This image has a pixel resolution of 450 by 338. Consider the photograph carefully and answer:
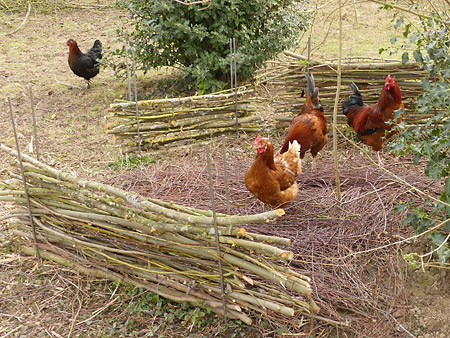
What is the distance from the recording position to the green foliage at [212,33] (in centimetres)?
601

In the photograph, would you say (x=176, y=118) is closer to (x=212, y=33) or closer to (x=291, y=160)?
(x=212, y=33)

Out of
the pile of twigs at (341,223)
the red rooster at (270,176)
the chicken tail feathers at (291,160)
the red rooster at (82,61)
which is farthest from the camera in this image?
the red rooster at (82,61)

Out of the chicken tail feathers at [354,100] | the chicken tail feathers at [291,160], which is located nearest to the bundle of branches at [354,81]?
the chicken tail feathers at [354,100]

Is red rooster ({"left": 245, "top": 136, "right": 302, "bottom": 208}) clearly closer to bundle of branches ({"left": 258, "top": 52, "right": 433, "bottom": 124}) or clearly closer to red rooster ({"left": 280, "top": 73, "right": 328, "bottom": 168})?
red rooster ({"left": 280, "top": 73, "right": 328, "bottom": 168})

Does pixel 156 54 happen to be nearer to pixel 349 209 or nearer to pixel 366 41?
pixel 349 209

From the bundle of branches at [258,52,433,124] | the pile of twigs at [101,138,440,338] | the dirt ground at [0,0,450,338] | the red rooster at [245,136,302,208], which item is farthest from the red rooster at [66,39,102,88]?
the red rooster at [245,136,302,208]

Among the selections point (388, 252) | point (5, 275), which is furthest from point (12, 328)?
point (388, 252)

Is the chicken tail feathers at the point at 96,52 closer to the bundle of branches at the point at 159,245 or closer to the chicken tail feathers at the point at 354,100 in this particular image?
the bundle of branches at the point at 159,245

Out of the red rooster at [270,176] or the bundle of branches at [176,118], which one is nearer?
the red rooster at [270,176]

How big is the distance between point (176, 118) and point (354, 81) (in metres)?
2.17

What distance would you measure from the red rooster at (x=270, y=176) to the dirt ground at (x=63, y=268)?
104cm

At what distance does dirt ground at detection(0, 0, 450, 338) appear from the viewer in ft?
9.87

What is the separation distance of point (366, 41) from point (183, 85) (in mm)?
4088

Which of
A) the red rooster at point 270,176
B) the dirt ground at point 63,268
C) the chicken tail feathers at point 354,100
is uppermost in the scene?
the chicken tail feathers at point 354,100
